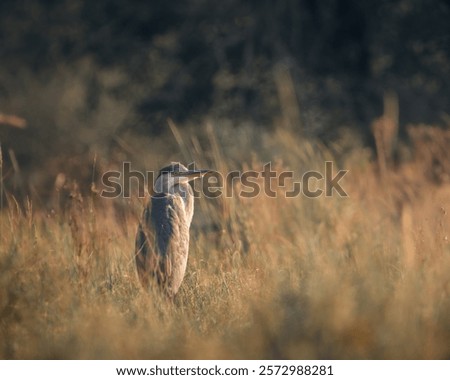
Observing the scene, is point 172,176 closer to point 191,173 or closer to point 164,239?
point 191,173

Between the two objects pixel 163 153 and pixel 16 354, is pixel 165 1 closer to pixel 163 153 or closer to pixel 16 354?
pixel 163 153

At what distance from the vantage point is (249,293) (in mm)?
5535

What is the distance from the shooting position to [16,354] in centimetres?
505

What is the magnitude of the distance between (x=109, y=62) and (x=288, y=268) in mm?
8608

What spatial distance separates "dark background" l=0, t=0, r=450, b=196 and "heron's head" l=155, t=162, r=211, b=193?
6.08m

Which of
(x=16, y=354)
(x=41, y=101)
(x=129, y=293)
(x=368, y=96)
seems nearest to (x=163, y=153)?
(x=41, y=101)

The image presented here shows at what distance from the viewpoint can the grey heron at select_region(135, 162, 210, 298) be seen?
20.4ft

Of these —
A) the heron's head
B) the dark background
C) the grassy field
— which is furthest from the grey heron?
the dark background

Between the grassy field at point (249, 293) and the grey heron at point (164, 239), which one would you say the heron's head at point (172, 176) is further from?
the grassy field at point (249, 293)

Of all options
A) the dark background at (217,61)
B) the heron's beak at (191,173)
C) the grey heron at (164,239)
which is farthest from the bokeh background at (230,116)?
the heron's beak at (191,173)

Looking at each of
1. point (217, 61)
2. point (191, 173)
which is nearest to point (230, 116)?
point (217, 61)

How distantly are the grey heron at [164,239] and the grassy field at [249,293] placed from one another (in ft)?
0.42

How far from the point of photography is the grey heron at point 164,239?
6.22 m

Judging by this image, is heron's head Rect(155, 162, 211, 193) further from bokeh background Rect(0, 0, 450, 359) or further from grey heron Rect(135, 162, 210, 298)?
bokeh background Rect(0, 0, 450, 359)
